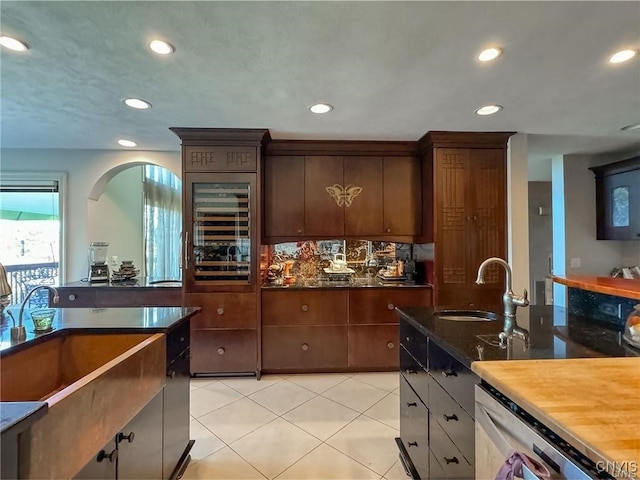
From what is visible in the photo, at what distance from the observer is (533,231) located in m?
5.64

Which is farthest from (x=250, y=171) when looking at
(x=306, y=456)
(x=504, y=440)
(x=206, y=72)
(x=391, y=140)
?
(x=504, y=440)

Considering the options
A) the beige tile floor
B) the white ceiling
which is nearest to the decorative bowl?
the beige tile floor

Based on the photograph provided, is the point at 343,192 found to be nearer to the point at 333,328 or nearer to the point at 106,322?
the point at 333,328

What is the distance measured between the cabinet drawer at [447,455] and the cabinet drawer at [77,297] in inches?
131

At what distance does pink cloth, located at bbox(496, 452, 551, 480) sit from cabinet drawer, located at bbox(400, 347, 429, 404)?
29.1 inches

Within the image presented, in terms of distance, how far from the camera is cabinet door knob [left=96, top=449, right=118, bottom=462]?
113 cm

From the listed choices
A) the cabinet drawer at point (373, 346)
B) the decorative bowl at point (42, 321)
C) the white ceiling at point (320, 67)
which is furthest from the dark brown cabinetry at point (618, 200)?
the decorative bowl at point (42, 321)

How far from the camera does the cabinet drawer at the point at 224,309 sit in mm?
3221

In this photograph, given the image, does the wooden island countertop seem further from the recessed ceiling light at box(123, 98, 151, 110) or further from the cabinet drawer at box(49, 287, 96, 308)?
the cabinet drawer at box(49, 287, 96, 308)

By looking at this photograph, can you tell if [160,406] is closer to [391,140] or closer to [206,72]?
[206,72]

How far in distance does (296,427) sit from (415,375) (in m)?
1.12

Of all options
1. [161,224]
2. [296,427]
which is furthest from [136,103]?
[161,224]

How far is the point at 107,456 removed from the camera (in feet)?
3.86

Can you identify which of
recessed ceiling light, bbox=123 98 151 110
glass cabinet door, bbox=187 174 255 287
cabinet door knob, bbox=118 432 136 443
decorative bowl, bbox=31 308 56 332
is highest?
recessed ceiling light, bbox=123 98 151 110
